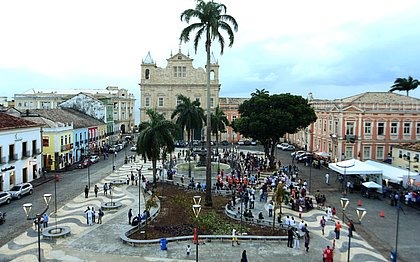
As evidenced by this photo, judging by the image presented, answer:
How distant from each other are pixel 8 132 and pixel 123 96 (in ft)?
199

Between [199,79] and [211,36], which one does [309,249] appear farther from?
[199,79]

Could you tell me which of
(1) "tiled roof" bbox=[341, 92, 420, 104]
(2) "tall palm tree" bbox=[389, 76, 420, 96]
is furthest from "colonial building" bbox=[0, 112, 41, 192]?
(2) "tall palm tree" bbox=[389, 76, 420, 96]

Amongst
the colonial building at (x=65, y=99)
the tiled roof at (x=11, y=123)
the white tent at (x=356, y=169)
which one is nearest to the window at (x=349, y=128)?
the white tent at (x=356, y=169)

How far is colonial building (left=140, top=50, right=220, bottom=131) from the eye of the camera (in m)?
77.2

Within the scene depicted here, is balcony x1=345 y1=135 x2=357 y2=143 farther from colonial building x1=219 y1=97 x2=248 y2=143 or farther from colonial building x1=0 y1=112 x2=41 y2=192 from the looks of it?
colonial building x1=0 y1=112 x2=41 y2=192

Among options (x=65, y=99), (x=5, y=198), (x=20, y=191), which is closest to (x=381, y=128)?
(x=20, y=191)

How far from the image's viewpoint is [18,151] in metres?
36.2

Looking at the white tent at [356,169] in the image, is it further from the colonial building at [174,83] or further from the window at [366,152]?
the colonial building at [174,83]

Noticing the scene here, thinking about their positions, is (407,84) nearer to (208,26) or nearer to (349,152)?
(349,152)

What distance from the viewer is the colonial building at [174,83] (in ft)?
253

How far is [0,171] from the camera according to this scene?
3253 centimetres

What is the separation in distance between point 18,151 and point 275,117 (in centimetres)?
2577

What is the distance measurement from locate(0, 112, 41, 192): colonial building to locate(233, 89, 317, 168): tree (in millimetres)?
22556

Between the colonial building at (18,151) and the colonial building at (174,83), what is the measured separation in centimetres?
3831
